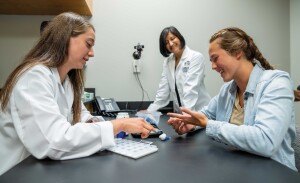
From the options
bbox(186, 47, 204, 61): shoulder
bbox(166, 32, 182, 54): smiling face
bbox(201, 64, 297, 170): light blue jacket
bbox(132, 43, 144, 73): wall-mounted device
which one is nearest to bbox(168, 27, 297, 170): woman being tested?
bbox(201, 64, 297, 170): light blue jacket

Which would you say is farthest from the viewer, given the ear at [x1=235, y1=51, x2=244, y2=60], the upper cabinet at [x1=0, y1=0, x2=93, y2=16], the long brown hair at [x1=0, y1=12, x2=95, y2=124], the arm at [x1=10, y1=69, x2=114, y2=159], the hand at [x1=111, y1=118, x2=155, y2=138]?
the upper cabinet at [x1=0, y1=0, x2=93, y2=16]

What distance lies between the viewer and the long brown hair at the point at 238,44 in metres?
1.05

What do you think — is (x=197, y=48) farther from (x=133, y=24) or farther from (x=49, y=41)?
(x=49, y=41)

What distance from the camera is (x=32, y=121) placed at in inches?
29.2

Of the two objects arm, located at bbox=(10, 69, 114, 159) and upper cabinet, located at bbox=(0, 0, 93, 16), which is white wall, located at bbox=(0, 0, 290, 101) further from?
arm, located at bbox=(10, 69, 114, 159)

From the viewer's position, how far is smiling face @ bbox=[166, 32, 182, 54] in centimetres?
204

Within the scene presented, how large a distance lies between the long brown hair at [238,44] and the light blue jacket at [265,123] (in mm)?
61

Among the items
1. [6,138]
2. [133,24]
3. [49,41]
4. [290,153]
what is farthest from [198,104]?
[6,138]

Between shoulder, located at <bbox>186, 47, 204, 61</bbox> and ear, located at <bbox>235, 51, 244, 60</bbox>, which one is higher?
ear, located at <bbox>235, 51, 244, 60</bbox>

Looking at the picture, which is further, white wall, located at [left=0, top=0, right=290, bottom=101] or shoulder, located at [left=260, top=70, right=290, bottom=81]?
white wall, located at [left=0, top=0, right=290, bottom=101]

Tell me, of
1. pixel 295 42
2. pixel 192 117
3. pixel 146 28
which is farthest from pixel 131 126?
pixel 295 42

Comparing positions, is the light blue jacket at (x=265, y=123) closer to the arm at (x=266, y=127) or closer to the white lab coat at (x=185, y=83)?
the arm at (x=266, y=127)

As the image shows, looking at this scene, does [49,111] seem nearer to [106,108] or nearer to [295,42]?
[106,108]

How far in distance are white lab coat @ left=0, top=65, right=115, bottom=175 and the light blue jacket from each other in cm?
40
